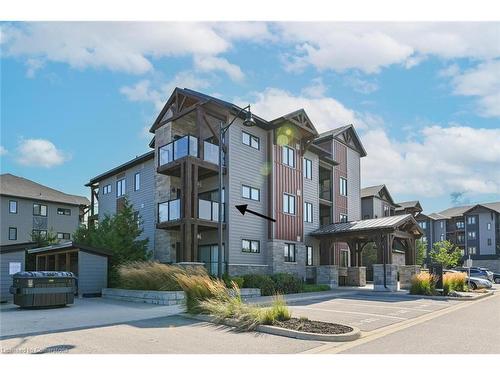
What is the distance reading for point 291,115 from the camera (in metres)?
27.0

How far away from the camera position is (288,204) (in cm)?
2791

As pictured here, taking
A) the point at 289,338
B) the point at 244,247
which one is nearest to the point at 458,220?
the point at 244,247

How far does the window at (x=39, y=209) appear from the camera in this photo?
43191mm

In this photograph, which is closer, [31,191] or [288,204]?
[288,204]

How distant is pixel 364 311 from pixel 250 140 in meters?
13.1

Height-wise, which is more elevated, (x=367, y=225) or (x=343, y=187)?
(x=343, y=187)

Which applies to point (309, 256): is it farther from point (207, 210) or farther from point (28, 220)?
point (28, 220)

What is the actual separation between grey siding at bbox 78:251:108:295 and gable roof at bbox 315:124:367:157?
18305 mm

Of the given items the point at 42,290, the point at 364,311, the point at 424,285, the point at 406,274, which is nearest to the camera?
the point at 364,311

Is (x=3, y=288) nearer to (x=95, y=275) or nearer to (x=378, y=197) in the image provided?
(x=95, y=275)

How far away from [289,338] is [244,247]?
1502cm

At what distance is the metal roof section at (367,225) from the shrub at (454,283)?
3.81m

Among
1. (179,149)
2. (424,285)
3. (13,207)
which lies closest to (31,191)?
(13,207)

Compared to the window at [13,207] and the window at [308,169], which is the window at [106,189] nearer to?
the window at [13,207]
